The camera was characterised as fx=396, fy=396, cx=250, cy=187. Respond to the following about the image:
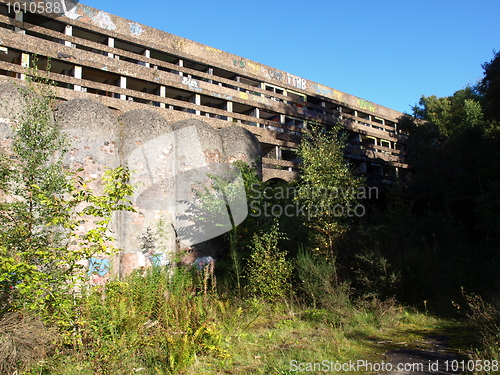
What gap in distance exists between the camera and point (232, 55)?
31953mm

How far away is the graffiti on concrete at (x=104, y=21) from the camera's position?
25.5m

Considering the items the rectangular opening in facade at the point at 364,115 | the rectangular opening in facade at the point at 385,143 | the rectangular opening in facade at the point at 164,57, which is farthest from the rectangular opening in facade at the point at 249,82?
the rectangular opening in facade at the point at 385,143

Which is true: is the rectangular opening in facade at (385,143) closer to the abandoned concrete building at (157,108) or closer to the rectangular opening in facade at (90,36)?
the abandoned concrete building at (157,108)

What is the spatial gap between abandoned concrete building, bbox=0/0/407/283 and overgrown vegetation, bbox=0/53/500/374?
757 millimetres

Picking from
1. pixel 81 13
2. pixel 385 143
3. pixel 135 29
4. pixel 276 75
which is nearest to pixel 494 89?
pixel 276 75

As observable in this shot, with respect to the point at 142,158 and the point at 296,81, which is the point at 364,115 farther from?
the point at 142,158

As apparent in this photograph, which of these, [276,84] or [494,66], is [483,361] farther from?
[276,84]

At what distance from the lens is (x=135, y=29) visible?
2711cm

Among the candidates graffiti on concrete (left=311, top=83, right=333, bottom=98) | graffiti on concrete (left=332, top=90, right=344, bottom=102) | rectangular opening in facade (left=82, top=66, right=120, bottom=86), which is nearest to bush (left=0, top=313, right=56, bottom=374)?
rectangular opening in facade (left=82, top=66, right=120, bottom=86)

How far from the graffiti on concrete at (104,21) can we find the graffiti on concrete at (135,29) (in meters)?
1.23

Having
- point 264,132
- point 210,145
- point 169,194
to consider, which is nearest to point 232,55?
point 264,132

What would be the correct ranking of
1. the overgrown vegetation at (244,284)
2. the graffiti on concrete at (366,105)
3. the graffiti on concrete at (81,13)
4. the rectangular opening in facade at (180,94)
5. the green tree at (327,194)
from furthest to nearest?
the graffiti on concrete at (366,105) < the rectangular opening in facade at (180,94) < the graffiti on concrete at (81,13) < the green tree at (327,194) < the overgrown vegetation at (244,284)

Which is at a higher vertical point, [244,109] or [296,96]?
[296,96]

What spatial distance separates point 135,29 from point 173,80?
4286 millimetres
